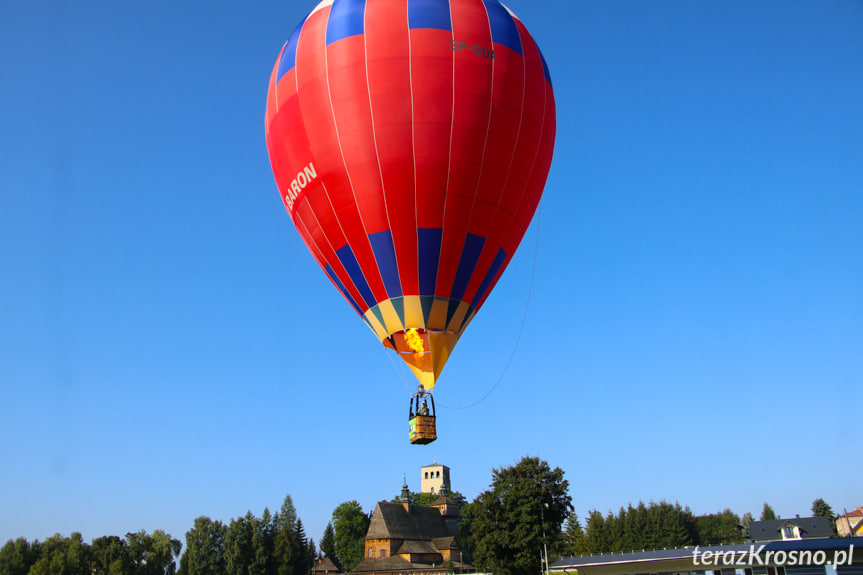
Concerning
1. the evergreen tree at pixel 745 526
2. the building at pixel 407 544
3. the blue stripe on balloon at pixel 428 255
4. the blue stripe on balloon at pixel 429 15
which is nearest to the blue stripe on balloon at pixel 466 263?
the blue stripe on balloon at pixel 428 255

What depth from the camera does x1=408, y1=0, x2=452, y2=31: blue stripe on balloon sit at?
1777 cm

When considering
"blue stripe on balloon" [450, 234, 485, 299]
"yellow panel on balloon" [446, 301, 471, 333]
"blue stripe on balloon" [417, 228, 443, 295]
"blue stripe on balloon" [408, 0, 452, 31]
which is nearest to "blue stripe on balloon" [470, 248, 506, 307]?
"yellow panel on balloon" [446, 301, 471, 333]

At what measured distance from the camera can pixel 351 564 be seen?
83750 millimetres

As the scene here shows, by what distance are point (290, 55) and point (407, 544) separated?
7219 cm

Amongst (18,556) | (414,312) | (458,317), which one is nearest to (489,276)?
(458,317)

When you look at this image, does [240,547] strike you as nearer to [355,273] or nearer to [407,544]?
[407,544]

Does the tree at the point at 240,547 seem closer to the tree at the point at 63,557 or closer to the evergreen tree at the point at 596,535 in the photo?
the tree at the point at 63,557

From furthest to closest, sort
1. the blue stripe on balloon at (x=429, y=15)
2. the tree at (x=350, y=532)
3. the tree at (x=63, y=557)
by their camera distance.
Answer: the tree at (x=350, y=532)
the tree at (x=63, y=557)
the blue stripe on balloon at (x=429, y=15)

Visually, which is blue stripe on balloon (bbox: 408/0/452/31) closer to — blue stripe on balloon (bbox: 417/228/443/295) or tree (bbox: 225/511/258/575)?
blue stripe on balloon (bbox: 417/228/443/295)

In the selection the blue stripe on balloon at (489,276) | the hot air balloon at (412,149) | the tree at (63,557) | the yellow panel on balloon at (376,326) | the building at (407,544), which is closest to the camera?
the hot air balloon at (412,149)

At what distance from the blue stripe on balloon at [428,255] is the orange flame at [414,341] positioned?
1211 mm

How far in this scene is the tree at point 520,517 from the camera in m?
39.4

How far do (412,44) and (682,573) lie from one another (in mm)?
32928

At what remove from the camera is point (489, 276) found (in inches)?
772
